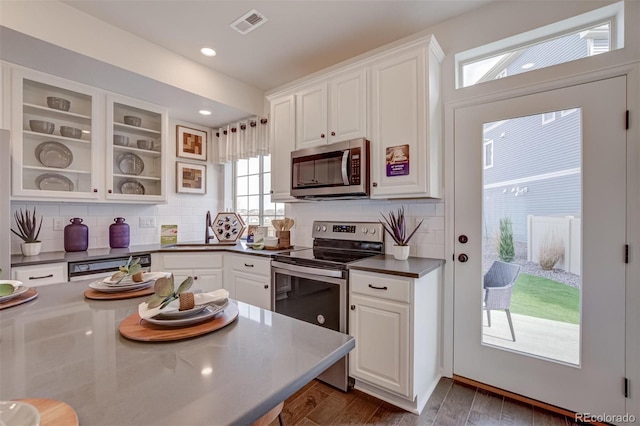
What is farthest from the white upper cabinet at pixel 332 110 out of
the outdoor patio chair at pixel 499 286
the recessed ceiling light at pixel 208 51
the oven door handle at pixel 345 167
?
the outdoor patio chair at pixel 499 286

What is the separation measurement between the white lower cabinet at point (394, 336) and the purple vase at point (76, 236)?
2.45 metres

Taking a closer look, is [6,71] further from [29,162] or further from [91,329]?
[91,329]

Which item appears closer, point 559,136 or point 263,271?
point 559,136

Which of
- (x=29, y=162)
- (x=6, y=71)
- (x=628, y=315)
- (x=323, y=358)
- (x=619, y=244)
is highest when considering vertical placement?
(x=6, y=71)

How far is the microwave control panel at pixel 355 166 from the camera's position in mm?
2250

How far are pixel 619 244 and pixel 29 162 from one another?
4100mm

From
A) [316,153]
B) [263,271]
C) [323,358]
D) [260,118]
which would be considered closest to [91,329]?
[323,358]

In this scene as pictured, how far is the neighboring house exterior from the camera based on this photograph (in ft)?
5.94

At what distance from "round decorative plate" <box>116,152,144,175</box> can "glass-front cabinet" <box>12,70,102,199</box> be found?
0.23 meters

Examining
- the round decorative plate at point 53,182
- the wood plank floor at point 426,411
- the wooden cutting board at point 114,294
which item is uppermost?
the round decorative plate at point 53,182

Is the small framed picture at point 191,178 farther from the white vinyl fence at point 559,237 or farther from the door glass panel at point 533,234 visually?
the white vinyl fence at point 559,237

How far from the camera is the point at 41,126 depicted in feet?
7.86

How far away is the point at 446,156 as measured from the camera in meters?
2.22

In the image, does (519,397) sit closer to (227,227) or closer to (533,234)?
(533,234)
